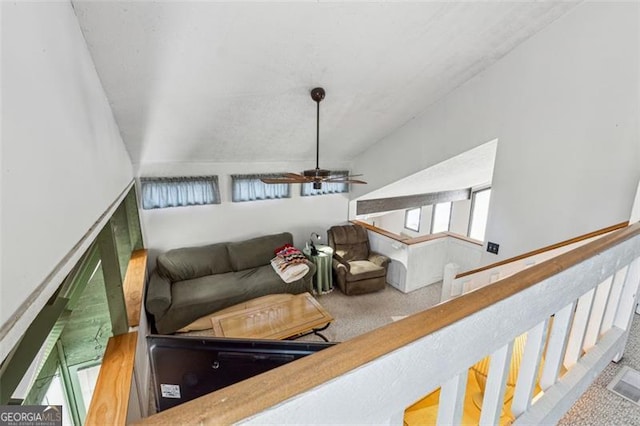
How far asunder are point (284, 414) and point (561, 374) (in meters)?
1.24

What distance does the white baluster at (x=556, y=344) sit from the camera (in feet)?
2.95

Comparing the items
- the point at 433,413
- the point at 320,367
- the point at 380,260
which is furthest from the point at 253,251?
the point at 320,367

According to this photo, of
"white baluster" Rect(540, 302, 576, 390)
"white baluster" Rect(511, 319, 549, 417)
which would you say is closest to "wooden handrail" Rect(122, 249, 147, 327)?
"white baluster" Rect(511, 319, 549, 417)

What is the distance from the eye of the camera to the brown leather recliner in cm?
425

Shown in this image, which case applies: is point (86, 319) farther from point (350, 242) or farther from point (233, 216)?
point (350, 242)

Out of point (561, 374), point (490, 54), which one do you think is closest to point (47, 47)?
point (561, 374)

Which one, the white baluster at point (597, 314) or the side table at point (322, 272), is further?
the side table at point (322, 272)

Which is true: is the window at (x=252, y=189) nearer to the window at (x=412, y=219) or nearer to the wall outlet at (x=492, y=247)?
the wall outlet at (x=492, y=247)

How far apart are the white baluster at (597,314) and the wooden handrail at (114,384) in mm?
2118

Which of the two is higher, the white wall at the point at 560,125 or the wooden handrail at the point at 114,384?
the white wall at the point at 560,125

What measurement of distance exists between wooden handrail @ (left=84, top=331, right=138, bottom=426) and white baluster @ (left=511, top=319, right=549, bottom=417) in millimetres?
1666

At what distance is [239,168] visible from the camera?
425cm

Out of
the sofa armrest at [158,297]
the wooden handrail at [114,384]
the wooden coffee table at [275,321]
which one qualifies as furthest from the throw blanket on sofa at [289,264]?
the wooden handrail at [114,384]

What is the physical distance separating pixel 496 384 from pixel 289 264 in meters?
3.37
